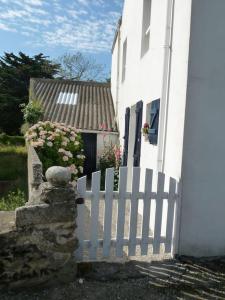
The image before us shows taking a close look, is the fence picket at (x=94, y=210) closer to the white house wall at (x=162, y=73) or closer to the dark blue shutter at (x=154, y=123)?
the white house wall at (x=162, y=73)

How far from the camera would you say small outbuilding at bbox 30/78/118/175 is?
41.1 feet

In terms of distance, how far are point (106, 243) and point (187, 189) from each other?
4.33ft

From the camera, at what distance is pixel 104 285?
145 inches

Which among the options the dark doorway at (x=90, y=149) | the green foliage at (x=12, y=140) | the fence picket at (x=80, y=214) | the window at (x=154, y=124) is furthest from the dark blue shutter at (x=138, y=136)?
the green foliage at (x=12, y=140)

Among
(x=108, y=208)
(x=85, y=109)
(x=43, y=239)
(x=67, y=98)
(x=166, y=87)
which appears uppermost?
(x=67, y=98)

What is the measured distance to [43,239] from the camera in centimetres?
357

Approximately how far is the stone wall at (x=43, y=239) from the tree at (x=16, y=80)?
2388 centimetres

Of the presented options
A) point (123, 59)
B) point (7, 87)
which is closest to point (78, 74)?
Result: point (7, 87)

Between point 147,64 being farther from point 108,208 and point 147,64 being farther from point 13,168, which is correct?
point 13,168

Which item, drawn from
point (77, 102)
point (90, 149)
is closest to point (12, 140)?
point (77, 102)

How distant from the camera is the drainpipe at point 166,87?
16.9 ft

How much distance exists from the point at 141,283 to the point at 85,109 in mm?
11076

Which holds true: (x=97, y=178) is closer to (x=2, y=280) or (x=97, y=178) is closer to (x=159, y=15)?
(x=2, y=280)

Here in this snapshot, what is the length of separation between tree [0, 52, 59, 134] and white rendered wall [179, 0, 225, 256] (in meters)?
23.7
